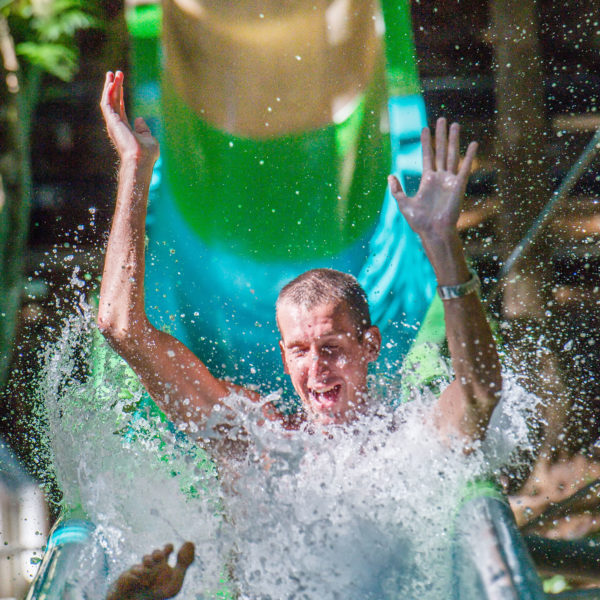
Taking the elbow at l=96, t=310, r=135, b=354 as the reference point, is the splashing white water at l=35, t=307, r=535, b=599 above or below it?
below

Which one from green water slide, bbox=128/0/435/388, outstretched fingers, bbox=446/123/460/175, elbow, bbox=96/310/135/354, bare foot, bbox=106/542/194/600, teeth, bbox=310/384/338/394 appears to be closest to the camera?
bare foot, bbox=106/542/194/600

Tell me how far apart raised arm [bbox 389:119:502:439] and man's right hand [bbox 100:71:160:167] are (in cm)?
68

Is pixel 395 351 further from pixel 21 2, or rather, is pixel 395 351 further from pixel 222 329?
pixel 21 2

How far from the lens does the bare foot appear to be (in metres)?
1.40

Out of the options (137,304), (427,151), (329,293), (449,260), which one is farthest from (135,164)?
(449,260)

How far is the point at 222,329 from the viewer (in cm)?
242

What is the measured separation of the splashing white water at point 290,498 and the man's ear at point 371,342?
16 centimetres

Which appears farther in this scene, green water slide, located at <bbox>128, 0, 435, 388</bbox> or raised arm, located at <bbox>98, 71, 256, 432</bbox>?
green water slide, located at <bbox>128, 0, 435, 388</bbox>

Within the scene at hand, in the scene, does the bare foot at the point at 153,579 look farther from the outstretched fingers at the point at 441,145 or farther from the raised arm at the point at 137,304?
the outstretched fingers at the point at 441,145

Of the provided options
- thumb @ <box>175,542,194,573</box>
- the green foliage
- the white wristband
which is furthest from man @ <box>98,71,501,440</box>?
the green foliage

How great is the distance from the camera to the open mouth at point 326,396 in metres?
1.83

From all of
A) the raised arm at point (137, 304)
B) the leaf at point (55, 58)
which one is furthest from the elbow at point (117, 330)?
the leaf at point (55, 58)

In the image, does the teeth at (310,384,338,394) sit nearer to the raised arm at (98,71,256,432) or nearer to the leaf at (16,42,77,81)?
the raised arm at (98,71,256,432)

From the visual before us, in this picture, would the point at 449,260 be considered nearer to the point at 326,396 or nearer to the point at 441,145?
the point at 441,145
